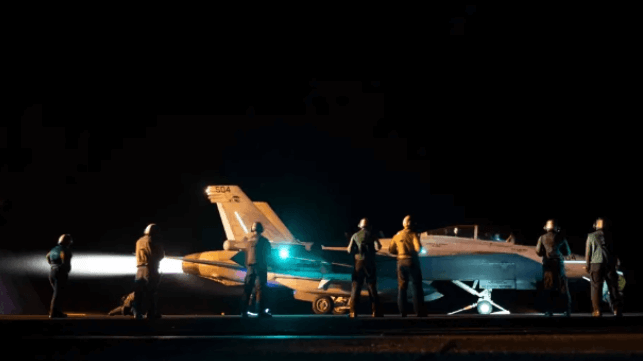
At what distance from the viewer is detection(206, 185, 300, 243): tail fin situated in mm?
33000

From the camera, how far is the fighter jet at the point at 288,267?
28891mm

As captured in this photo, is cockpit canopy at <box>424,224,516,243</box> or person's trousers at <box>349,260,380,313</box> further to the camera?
cockpit canopy at <box>424,224,516,243</box>

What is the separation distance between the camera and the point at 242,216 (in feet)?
109

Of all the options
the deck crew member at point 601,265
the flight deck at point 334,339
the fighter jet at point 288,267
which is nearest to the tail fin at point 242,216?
the fighter jet at point 288,267

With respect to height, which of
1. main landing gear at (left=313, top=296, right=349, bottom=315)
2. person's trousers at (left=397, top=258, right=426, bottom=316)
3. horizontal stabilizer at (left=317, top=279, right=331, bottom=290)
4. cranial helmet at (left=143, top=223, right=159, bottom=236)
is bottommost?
main landing gear at (left=313, top=296, right=349, bottom=315)

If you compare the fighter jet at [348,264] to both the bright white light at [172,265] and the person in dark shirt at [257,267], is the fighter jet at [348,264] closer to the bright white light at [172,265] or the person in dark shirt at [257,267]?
the bright white light at [172,265]

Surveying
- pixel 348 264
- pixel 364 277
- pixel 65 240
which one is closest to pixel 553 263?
pixel 364 277

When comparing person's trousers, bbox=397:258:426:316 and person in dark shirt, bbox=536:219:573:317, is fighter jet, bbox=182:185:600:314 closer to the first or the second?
person in dark shirt, bbox=536:219:573:317

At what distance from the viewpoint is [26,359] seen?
26.0 ft

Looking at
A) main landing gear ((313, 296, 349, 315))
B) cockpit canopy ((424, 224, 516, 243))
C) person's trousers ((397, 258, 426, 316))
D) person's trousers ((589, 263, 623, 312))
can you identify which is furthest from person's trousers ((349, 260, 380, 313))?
main landing gear ((313, 296, 349, 315))

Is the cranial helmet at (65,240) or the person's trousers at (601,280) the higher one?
the cranial helmet at (65,240)

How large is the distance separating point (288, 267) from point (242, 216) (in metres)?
4.68

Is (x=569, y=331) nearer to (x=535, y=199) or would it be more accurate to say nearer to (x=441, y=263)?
(x=441, y=263)

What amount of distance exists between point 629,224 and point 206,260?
34883 mm
